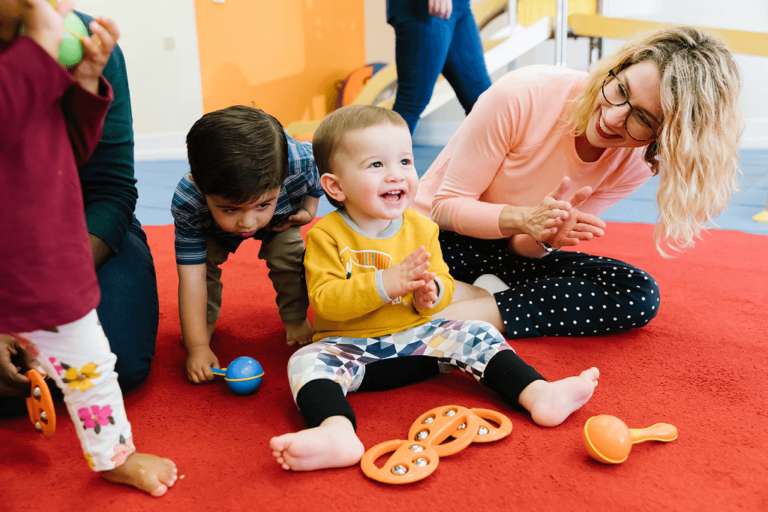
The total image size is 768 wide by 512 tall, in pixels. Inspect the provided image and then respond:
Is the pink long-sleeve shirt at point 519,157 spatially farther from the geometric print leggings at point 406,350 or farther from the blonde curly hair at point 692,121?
the geometric print leggings at point 406,350

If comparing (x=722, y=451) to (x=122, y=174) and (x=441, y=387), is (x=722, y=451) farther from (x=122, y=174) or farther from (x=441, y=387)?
(x=122, y=174)

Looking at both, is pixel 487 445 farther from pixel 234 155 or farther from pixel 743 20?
pixel 743 20

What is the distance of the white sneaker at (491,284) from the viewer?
1263mm

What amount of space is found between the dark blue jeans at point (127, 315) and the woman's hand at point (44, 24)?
485mm

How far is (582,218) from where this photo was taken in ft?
3.33

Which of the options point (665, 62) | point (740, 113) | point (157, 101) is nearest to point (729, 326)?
point (740, 113)

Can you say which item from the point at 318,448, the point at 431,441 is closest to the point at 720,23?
the point at 431,441

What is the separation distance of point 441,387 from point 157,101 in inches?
134

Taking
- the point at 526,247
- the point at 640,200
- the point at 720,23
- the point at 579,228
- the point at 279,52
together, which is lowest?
the point at 640,200

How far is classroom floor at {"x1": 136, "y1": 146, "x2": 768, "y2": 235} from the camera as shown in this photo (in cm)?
214

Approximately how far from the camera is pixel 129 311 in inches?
37.1

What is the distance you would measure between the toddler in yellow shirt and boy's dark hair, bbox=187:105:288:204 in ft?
0.33

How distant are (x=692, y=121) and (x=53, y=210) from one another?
92 centimetres

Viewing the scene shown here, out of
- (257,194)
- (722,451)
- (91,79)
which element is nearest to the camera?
(91,79)
